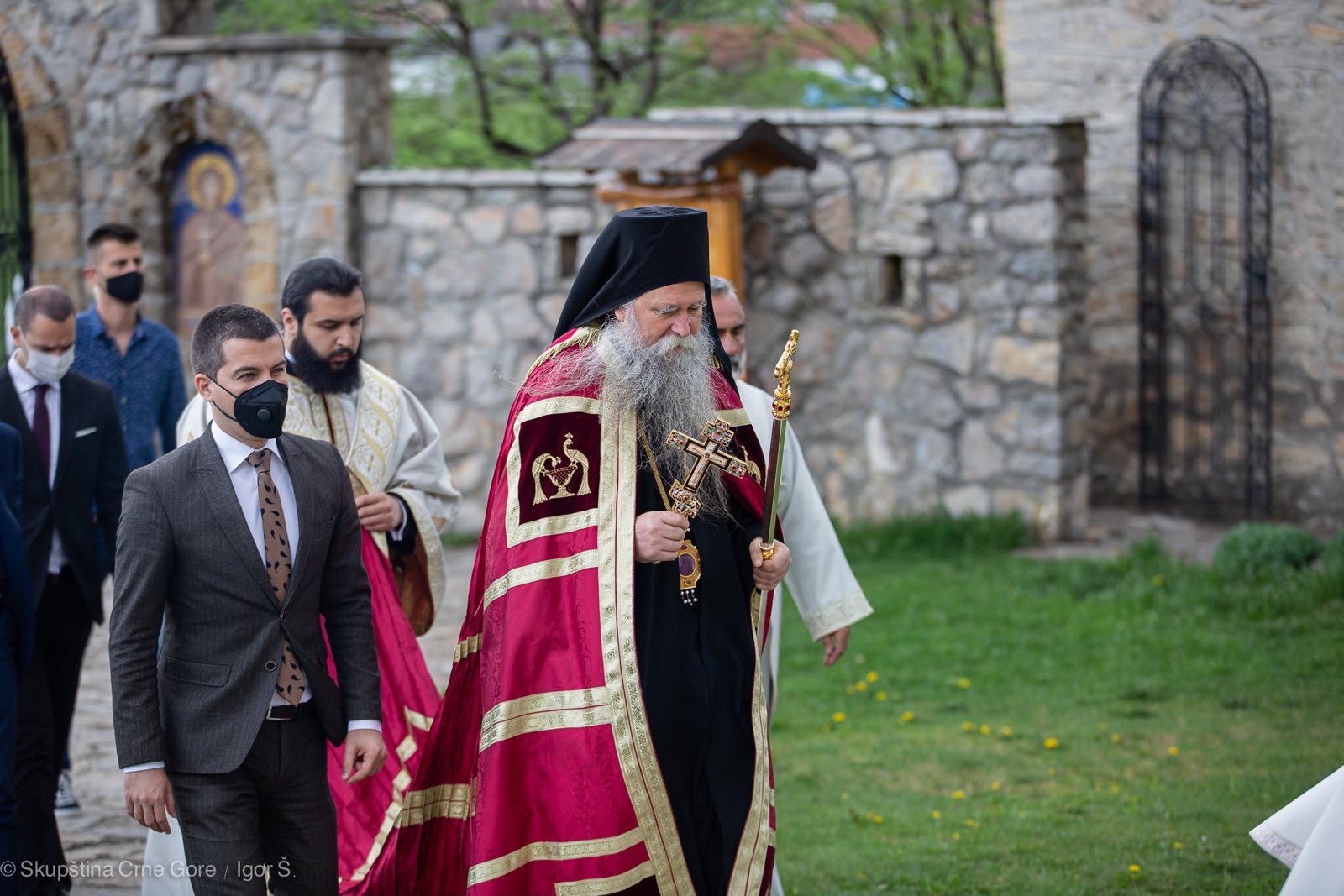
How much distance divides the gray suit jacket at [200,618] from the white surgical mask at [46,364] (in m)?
1.92

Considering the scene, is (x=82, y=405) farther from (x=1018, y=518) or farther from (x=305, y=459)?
(x=1018, y=518)

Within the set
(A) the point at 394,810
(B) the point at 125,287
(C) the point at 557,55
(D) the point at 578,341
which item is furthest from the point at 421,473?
(C) the point at 557,55

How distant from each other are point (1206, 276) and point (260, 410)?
8575mm

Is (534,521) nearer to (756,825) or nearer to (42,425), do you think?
(756,825)

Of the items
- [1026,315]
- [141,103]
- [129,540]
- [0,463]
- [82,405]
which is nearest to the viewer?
[129,540]

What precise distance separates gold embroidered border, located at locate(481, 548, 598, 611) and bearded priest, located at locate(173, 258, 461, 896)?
94 centimetres

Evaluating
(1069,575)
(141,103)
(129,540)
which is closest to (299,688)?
(129,540)

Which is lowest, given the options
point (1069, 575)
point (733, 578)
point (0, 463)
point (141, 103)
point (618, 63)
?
point (1069, 575)

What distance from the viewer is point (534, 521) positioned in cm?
418

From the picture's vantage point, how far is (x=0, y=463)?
4.88 m

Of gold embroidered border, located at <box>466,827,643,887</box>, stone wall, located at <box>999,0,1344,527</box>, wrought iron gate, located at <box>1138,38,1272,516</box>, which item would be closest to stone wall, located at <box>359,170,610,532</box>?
stone wall, located at <box>999,0,1344,527</box>

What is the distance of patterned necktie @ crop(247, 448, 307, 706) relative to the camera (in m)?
3.90

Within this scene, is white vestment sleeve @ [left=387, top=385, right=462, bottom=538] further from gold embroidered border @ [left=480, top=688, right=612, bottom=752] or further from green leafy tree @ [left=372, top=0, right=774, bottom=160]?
green leafy tree @ [left=372, top=0, right=774, bottom=160]

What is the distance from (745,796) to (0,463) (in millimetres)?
2462
